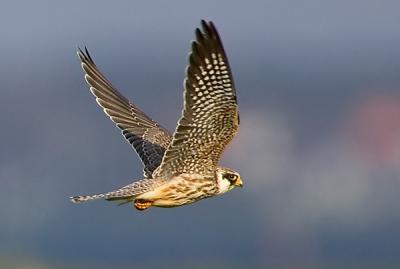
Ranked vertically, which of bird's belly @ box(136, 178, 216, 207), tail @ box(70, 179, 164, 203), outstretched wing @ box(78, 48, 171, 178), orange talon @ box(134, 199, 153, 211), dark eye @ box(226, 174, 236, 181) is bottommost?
orange talon @ box(134, 199, 153, 211)

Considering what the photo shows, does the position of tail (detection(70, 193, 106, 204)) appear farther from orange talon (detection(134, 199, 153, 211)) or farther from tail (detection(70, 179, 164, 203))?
orange talon (detection(134, 199, 153, 211))

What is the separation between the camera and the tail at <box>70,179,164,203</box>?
1354 centimetres

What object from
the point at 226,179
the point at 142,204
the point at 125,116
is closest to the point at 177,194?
the point at 142,204

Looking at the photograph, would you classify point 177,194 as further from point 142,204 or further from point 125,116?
point 125,116

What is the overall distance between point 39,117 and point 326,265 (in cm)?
11059

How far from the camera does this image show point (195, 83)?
13289 mm

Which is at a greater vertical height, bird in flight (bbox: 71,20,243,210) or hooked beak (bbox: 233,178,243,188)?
bird in flight (bbox: 71,20,243,210)

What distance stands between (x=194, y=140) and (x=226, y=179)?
747 millimetres

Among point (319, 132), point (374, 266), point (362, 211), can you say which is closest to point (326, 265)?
point (374, 266)

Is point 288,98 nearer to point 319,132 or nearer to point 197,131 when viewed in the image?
point 319,132

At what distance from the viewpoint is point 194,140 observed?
13844 mm

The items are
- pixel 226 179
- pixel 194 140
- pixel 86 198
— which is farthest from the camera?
pixel 226 179

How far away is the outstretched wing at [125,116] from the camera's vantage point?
51.1ft

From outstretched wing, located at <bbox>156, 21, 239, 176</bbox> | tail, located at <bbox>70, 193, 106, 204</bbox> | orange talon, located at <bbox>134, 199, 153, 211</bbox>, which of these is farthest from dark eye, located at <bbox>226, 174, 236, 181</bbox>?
tail, located at <bbox>70, 193, 106, 204</bbox>
